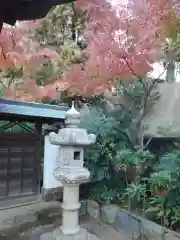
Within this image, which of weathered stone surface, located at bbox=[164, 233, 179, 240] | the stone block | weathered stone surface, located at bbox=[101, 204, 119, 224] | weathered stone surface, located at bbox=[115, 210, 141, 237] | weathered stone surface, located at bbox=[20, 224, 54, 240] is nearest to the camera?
weathered stone surface, located at bbox=[164, 233, 179, 240]

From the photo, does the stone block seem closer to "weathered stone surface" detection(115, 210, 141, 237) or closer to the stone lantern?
the stone lantern

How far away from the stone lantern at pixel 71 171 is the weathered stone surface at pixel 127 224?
1380mm

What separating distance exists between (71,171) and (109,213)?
2.42 metres

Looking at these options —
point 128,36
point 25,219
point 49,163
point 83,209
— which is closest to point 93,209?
point 83,209

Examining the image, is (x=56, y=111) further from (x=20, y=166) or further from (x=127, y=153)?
(x=127, y=153)

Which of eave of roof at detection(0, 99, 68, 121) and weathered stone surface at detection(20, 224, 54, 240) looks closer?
weathered stone surface at detection(20, 224, 54, 240)

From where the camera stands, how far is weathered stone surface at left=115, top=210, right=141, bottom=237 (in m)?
5.64

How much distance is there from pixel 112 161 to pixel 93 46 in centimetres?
307

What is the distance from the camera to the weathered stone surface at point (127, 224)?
5.64m

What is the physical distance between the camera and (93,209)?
677 centimetres

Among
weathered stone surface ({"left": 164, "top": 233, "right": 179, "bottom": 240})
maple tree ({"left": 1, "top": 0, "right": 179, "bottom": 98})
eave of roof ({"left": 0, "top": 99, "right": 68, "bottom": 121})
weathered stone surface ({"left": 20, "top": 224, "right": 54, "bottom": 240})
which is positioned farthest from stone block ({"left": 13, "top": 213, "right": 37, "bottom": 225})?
maple tree ({"left": 1, "top": 0, "right": 179, "bottom": 98})

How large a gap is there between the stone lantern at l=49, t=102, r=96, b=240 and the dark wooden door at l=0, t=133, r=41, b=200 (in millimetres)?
2125

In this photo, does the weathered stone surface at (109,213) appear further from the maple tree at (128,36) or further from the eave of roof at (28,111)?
the maple tree at (128,36)

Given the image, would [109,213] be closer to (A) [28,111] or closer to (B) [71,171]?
(B) [71,171]
